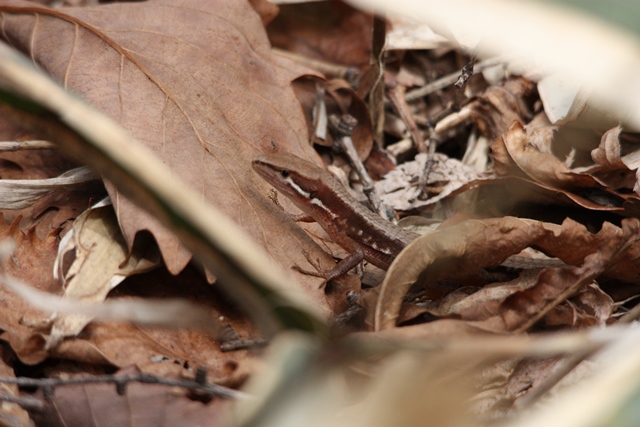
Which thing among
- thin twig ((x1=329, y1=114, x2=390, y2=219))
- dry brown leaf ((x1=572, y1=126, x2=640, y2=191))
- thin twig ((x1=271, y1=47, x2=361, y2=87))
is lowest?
thin twig ((x1=329, y1=114, x2=390, y2=219))

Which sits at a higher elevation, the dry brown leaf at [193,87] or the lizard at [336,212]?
the dry brown leaf at [193,87]

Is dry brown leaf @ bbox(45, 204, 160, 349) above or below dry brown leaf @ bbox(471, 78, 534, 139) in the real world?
below

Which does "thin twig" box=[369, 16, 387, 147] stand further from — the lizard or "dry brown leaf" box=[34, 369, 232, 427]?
"dry brown leaf" box=[34, 369, 232, 427]

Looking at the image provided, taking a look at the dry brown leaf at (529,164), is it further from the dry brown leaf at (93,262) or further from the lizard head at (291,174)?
→ the dry brown leaf at (93,262)

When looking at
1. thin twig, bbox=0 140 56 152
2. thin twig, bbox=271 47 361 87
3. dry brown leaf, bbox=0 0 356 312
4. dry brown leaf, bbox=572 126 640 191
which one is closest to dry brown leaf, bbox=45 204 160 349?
dry brown leaf, bbox=0 0 356 312

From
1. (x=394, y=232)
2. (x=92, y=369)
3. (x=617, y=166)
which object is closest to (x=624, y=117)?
(x=617, y=166)

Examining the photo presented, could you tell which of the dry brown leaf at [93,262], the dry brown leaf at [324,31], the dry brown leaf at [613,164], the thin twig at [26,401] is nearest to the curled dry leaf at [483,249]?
the dry brown leaf at [613,164]

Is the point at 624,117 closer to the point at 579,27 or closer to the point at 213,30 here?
the point at 579,27

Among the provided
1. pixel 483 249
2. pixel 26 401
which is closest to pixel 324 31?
pixel 483 249
